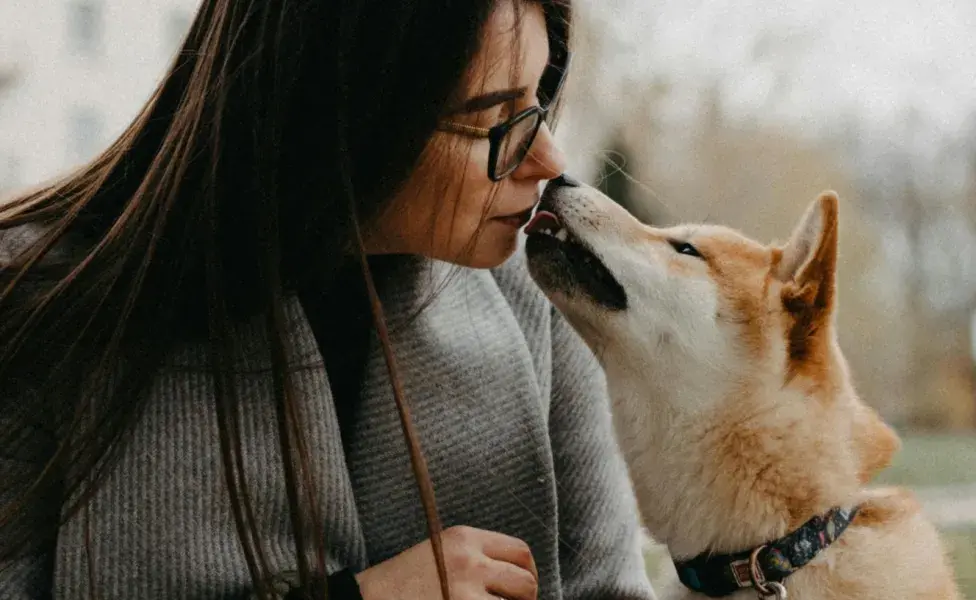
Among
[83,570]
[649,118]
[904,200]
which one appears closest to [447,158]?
[83,570]

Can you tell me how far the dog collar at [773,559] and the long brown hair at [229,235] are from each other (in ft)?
1.48

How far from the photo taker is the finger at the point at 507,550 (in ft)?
3.39

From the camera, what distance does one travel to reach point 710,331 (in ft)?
4.30

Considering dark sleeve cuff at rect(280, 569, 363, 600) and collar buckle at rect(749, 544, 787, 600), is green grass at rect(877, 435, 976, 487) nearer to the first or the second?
collar buckle at rect(749, 544, 787, 600)

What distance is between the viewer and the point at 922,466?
586cm

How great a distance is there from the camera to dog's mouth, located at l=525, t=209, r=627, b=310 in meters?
1.27

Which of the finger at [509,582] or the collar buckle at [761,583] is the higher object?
the finger at [509,582]

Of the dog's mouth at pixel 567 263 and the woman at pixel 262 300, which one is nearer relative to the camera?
the woman at pixel 262 300

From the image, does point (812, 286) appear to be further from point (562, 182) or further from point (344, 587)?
point (344, 587)

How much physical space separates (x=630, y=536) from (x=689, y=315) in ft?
1.13

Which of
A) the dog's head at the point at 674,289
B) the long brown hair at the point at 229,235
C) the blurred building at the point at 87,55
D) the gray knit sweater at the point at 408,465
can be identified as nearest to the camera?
the long brown hair at the point at 229,235

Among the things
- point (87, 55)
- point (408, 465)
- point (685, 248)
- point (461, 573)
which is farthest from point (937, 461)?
point (87, 55)

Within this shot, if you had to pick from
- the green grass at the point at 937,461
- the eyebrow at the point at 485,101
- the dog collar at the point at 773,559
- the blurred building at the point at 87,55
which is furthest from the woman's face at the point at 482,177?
the blurred building at the point at 87,55

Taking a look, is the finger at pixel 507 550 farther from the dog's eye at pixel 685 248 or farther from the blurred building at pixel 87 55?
the blurred building at pixel 87 55
